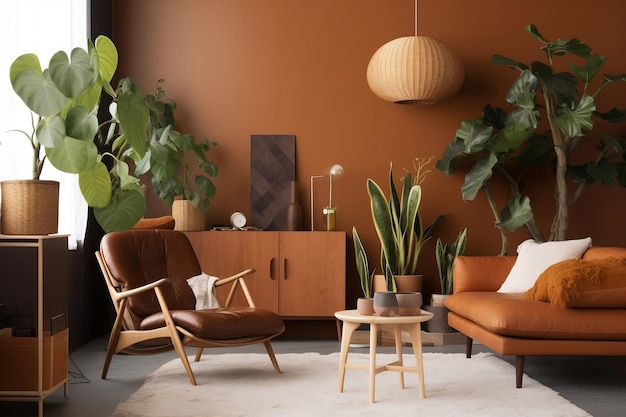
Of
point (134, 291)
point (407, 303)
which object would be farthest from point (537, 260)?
point (134, 291)

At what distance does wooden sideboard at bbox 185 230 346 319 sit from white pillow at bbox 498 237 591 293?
1.41m

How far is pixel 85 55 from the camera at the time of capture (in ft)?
12.7

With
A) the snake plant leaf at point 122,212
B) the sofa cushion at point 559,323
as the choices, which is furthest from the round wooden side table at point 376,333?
the snake plant leaf at point 122,212

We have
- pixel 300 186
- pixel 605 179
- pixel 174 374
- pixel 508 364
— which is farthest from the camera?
pixel 300 186

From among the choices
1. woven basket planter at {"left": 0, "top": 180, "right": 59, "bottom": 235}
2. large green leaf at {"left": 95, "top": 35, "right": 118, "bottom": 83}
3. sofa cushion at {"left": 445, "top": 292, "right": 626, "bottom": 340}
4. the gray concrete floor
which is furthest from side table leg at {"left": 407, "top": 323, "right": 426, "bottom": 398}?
large green leaf at {"left": 95, "top": 35, "right": 118, "bottom": 83}

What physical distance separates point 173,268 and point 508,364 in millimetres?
2271

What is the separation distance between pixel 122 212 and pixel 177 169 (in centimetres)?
252

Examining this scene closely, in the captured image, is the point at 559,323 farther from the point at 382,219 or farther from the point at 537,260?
the point at 382,219

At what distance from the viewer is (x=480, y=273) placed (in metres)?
5.78

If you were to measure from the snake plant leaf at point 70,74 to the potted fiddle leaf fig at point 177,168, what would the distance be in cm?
226

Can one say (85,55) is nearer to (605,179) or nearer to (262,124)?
(262,124)

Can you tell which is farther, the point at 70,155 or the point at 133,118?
the point at 133,118

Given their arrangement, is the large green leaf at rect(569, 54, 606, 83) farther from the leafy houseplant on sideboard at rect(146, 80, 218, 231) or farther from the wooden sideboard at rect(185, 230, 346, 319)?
the leafy houseplant on sideboard at rect(146, 80, 218, 231)

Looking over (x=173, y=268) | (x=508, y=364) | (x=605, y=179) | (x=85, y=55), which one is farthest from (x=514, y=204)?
(x=85, y=55)
